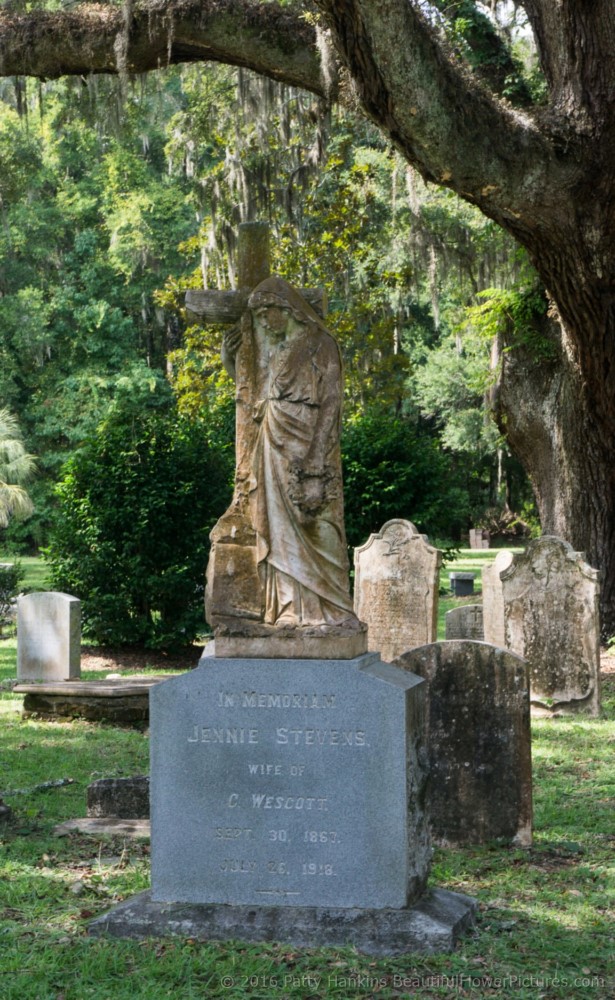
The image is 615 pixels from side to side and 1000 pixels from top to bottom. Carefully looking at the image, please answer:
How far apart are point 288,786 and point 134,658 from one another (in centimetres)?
1128

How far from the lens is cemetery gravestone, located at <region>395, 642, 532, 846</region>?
23.6 ft

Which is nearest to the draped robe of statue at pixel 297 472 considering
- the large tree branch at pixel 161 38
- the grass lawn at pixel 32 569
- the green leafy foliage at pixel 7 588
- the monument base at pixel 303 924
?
the monument base at pixel 303 924

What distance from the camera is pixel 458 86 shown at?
943 centimetres

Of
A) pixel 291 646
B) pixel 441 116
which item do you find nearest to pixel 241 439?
pixel 291 646

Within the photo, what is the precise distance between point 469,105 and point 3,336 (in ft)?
108

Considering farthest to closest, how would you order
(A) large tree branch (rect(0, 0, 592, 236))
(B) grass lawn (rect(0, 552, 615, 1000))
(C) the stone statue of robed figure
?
(A) large tree branch (rect(0, 0, 592, 236))
(C) the stone statue of robed figure
(B) grass lawn (rect(0, 552, 615, 1000))

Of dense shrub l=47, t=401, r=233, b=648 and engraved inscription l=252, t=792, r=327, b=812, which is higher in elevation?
dense shrub l=47, t=401, r=233, b=648

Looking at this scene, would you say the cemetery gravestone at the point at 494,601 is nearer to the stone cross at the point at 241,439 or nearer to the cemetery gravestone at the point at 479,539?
the stone cross at the point at 241,439

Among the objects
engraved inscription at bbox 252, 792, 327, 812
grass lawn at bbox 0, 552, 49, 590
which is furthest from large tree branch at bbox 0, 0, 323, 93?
grass lawn at bbox 0, 552, 49, 590

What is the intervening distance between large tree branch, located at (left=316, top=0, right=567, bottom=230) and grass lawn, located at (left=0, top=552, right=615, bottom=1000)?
15.8 ft

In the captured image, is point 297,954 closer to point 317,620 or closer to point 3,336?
point 317,620

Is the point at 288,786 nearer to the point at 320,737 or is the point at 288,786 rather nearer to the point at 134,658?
the point at 320,737

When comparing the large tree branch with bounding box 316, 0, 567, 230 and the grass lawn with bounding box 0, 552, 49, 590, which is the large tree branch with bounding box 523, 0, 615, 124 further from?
the grass lawn with bounding box 0, 552, 49, 590

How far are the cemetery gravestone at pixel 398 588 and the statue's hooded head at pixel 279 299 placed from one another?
8122 mm
